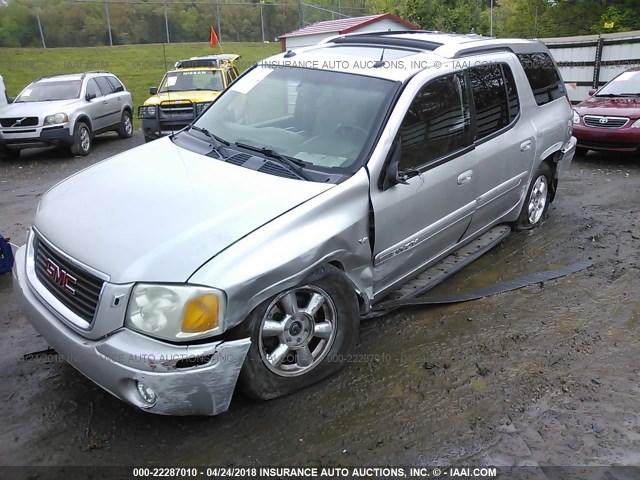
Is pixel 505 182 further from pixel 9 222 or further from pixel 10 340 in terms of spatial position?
pixel 9 222

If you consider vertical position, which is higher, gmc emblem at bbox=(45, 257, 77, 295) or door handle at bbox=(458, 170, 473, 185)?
door handle at bbox=(458, 170, 473, 185)

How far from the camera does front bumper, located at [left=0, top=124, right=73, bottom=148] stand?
10.4 metres

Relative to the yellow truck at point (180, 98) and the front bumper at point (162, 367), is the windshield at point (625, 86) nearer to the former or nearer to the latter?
the yellow truck at point (180, 98)

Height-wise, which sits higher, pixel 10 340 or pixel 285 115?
pixel 285 115

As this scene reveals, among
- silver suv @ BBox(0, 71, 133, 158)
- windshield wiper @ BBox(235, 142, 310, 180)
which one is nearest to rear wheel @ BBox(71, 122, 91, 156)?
silver suv @ BBox(0, 71, 133, 158)

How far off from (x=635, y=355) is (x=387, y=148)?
7.08 ft

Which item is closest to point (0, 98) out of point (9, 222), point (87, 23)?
point (9, 222)

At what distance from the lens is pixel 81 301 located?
2.71 m

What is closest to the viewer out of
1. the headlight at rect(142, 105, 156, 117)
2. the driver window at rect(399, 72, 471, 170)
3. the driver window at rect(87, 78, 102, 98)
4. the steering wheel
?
the steering wheel

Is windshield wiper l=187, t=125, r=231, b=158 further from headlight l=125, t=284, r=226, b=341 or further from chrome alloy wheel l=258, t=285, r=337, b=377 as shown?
headlight l=125, t=284, r=226, b=341

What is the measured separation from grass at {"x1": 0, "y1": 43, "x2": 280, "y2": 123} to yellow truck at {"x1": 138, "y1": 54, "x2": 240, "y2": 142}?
26.6 ft

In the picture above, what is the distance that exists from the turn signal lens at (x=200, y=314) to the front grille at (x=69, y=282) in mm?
450

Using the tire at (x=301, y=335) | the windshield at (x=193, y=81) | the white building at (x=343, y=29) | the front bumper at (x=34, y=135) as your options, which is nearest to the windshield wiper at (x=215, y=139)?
the tire at (x=301, y=335)

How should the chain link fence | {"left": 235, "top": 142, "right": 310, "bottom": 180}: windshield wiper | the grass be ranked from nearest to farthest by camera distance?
1. {"left": 235, "top": 142, "right": 310, "bottom": 180}: windshield wiper
2. the grass
3. the chain link fence
